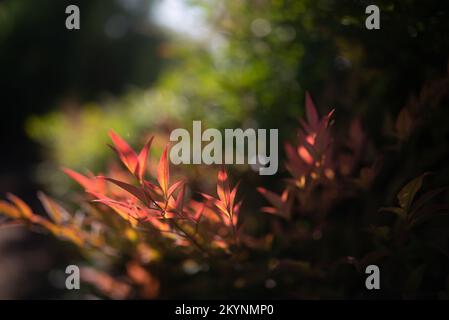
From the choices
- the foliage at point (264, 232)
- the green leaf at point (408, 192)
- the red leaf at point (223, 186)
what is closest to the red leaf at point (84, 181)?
the foliage at point (264, 232)

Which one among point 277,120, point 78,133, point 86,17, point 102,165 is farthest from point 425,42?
point 86,17

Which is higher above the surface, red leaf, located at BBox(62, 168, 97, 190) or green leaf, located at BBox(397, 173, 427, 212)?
red leaf, located at BBox(62, 168, 97, 190)

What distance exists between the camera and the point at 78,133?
349 centimetres

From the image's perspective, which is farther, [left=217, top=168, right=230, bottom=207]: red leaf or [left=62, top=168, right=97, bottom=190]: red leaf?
[left=62, top=168, right=97, bottom=190]: red leaf

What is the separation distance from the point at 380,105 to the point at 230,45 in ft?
2.08

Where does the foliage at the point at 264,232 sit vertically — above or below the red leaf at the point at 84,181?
below

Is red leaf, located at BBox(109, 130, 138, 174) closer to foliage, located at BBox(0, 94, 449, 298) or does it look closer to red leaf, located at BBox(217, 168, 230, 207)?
foliage, located at BBox(0, 94, 449, 298)

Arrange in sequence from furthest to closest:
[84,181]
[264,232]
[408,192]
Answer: [264,232], [84,181], [408,192]

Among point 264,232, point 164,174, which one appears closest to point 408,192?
point 164,174

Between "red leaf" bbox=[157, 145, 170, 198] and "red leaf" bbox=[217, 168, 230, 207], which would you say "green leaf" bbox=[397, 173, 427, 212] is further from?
"red leaf" bbox=[157, 145, 170, 198]

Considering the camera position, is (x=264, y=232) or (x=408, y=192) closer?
(x=408, y=192)

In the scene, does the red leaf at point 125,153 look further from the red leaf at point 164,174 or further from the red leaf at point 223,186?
the red leaf at point 223,186

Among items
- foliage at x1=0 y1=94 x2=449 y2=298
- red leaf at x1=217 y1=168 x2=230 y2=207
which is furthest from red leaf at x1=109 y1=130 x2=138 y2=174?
red leaf at x1=217 y1=168 x2=230 y2=207

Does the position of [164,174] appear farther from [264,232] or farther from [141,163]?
[264,232]
